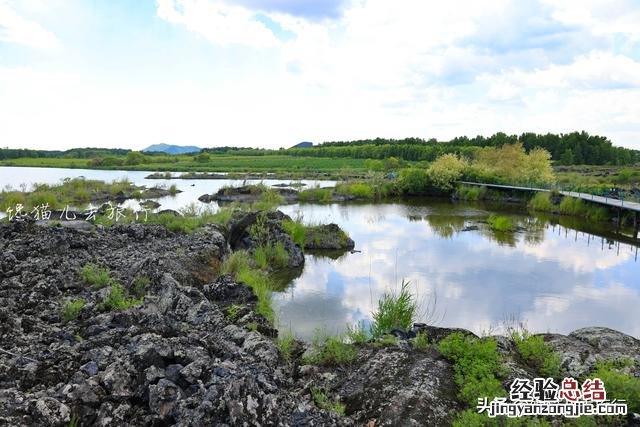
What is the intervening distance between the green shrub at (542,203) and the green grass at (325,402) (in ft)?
97.0

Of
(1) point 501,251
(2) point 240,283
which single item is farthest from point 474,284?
(2) point 240,283

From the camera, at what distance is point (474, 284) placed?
13938 mm

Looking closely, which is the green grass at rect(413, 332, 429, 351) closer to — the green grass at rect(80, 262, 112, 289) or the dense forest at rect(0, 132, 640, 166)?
the green grass at rect(80, 262, 112, 289)

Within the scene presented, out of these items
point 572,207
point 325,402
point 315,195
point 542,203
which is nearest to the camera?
point 325,402

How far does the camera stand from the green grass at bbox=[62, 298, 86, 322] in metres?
7.36

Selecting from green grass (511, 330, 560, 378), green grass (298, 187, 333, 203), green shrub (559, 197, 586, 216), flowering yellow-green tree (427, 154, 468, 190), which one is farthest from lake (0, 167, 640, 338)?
flowering yellow-green tree (427, 154, 468, 190)

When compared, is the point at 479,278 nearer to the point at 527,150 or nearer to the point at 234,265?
the point at 234,265

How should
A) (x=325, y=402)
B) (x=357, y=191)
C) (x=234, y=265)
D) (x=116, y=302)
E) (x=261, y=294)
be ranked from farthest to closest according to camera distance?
(x=357, y=191) → (x=234, y=265) → (x=261, y=294) → (x=116, y=302) → (x=325, y=402)

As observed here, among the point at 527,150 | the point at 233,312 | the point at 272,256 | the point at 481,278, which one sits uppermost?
the point at 527,150

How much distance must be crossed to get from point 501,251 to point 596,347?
38.1 ft

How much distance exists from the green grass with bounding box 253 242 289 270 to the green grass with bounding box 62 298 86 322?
7534mm

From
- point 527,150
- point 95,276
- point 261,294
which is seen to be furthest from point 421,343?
point 527,150

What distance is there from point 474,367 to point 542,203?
29003 millimetres

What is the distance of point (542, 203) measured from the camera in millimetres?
31969
